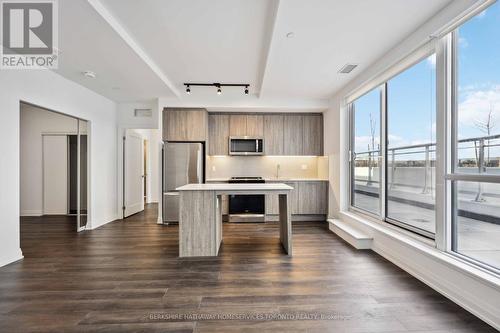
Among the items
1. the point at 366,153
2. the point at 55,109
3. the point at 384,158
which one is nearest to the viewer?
the point at 384,158

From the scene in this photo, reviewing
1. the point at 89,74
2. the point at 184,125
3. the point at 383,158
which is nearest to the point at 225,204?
the point at 184,125

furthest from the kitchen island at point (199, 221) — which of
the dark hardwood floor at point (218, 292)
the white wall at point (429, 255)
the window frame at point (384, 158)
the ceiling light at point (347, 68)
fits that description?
the ceiling light at point (347, 68)

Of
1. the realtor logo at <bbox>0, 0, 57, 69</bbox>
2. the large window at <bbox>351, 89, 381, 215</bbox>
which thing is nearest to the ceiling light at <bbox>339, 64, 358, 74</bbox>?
the large window at <bbox>351, 89, 381, 215</bbox>

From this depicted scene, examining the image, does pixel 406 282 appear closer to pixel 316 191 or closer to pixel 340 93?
pixel 316 191

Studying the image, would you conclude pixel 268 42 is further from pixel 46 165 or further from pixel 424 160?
pixel 46 165

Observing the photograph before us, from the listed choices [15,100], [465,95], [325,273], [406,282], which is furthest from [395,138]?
[15,100]

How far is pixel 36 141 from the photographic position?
19.3 ft

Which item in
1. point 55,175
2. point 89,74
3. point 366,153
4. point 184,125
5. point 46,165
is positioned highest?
point 89,74

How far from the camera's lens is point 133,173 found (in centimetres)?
614

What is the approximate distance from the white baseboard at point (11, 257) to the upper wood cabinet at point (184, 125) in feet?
9.69

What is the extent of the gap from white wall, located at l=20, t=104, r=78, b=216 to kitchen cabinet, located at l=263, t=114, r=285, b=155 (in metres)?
4.51

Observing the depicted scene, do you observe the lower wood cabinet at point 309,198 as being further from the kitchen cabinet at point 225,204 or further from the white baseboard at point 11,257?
the white baseboard at point 11,257

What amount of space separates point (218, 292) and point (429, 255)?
6.92 feet

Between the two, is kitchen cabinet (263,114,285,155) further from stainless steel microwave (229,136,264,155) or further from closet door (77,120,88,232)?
closet door (77,120,88,232)
